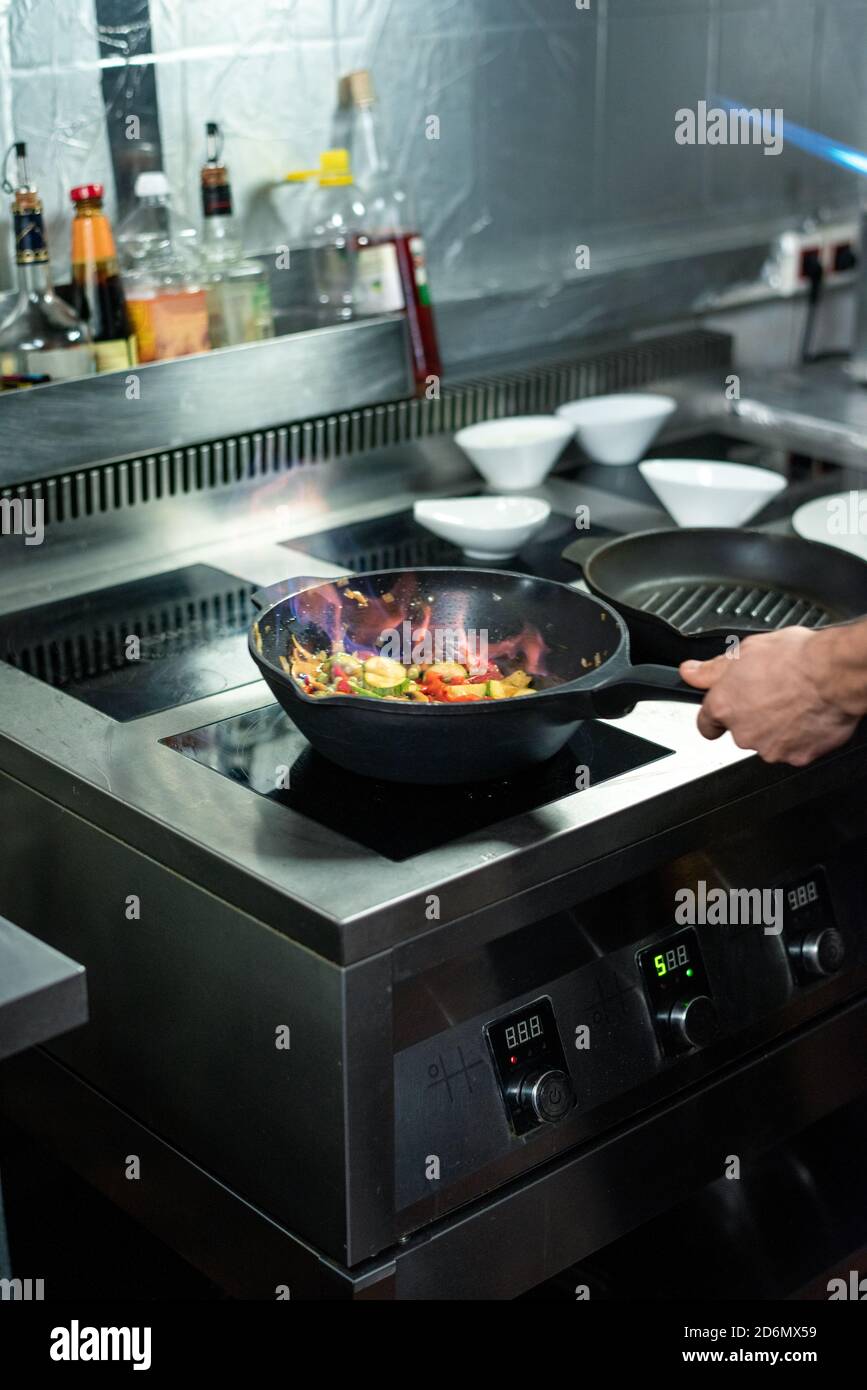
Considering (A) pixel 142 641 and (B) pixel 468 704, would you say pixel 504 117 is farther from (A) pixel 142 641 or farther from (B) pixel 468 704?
(B) pixel 468 704

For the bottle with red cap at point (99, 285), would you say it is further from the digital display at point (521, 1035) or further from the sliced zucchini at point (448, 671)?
the digital display at point (521, 1035)

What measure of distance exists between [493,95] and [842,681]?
1105mm

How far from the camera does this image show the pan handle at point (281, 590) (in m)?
1.36

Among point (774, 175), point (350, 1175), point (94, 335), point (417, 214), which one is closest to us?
point (350, 1175)

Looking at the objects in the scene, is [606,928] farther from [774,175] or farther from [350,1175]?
[774,175]

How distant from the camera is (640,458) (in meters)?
1.99

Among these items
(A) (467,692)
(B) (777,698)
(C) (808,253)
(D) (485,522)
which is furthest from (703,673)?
(C) (808,253)

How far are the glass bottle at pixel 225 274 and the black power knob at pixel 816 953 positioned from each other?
33.9 inches

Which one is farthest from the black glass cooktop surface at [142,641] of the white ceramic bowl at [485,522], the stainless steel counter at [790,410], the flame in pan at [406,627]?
the stainless steel counter at [790,410]

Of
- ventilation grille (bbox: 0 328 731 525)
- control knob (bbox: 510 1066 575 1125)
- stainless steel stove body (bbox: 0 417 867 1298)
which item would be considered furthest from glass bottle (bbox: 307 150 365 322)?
control knob (bbox: 510 1066 575 1125)

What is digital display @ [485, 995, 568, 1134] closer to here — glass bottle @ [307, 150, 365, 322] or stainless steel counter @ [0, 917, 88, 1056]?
stainless steel counter @ [0, 917, 88, 1056]

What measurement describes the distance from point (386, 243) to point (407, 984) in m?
1.01

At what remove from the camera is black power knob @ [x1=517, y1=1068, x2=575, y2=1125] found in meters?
1.19
